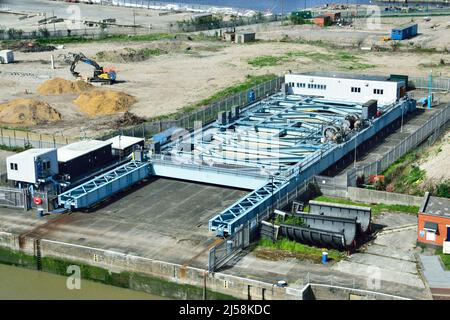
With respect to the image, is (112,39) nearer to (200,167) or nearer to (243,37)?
(243,37)

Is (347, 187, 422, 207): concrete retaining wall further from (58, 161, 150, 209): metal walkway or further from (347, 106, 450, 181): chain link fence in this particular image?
(58, 161, 150, 209): metal walkway

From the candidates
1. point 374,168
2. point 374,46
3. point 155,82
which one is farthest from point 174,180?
point 374,46

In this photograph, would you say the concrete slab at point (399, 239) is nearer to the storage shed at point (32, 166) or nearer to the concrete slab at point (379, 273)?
the concrete slab at point (379, 273)

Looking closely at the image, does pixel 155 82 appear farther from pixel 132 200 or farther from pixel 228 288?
pixel 228 288

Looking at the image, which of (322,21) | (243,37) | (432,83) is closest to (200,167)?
(432,83)

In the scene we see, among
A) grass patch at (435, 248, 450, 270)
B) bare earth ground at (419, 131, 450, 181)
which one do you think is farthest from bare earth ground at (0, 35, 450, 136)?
grass patch at (435, 248, 450, 270)

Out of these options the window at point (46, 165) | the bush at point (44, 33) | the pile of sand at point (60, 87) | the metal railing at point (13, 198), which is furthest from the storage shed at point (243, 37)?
the metal railing at point (13, 198)
